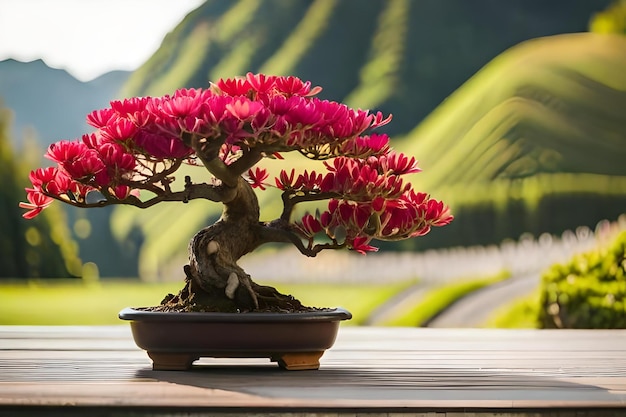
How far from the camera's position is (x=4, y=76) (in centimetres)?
591

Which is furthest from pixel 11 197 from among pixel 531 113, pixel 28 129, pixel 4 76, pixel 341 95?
pixel 531 113

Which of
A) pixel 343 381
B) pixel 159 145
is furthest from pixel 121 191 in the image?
pixel 343 381

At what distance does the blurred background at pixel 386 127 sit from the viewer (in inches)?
215

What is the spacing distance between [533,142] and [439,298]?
108cm

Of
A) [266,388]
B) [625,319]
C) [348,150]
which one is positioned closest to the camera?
[266,388]

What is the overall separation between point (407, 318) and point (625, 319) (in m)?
1.18

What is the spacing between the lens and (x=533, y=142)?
5613 millimetres

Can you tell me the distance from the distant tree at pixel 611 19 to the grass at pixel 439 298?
1633 millimetres

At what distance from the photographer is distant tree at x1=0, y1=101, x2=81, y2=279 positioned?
18.3ft

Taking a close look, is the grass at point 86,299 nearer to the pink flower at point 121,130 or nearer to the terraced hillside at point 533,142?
the terraced hillside at point 533,142

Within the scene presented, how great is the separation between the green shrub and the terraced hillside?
18.6 inches

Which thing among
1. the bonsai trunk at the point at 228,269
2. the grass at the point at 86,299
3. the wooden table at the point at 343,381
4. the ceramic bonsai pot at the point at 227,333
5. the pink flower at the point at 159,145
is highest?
the pink flower at the point at 159,145

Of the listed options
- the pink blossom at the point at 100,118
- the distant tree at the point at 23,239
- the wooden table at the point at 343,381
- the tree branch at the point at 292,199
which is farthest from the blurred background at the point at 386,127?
the pink blossom at the point at 100,118

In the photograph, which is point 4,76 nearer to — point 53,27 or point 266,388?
point 53,27
